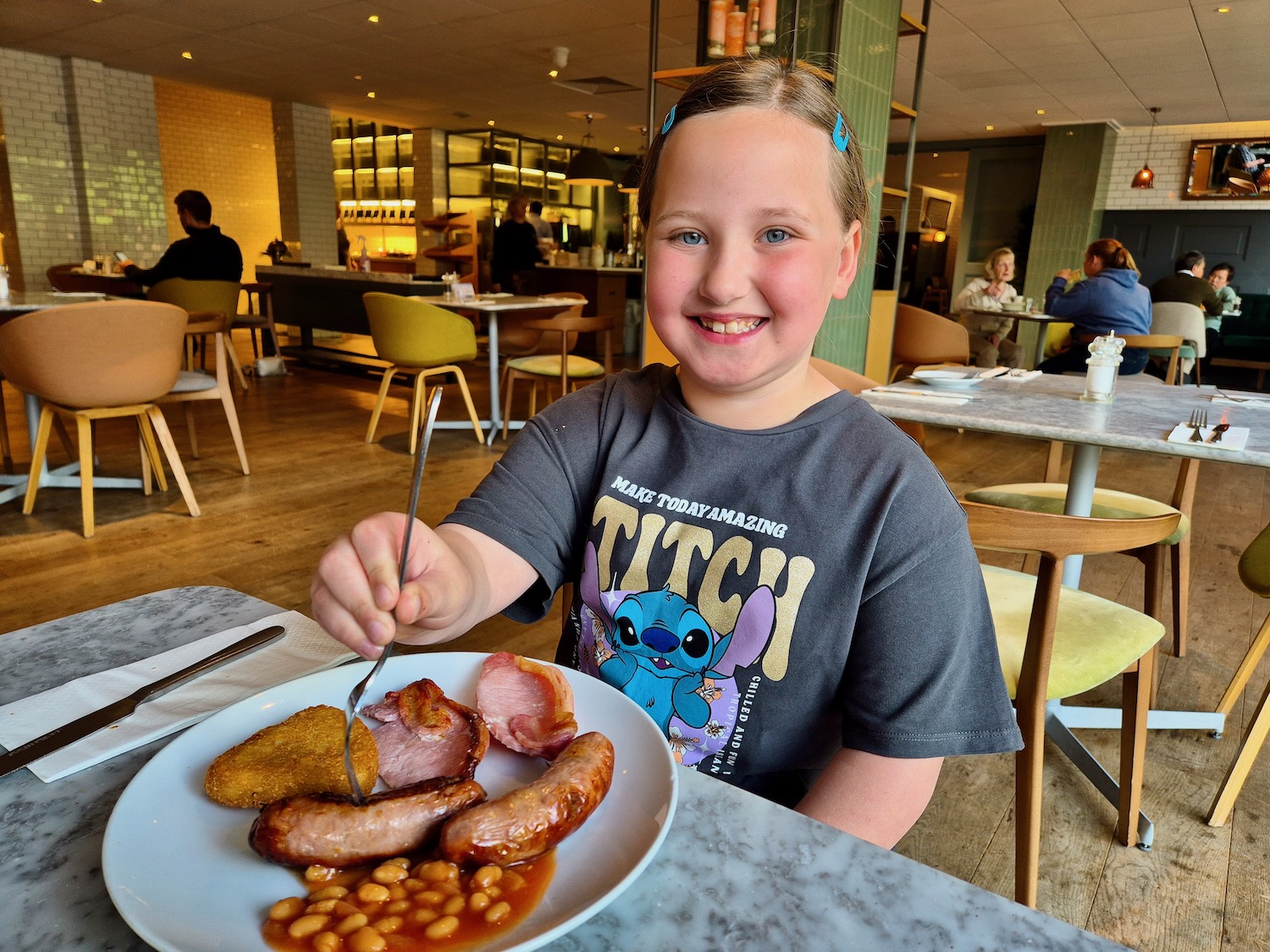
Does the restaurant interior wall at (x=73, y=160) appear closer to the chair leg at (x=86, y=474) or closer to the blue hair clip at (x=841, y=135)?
the chair leg at (x=86, y=474)

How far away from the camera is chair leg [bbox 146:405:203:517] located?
319 cm

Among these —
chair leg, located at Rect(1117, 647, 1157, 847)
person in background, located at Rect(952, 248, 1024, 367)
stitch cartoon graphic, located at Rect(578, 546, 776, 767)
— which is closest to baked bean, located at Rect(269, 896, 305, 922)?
stitch cartoon graphic, located at Rect(578, 546, 776, 767)

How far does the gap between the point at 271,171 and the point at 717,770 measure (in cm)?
1467

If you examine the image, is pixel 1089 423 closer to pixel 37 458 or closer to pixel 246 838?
pixel 246 838

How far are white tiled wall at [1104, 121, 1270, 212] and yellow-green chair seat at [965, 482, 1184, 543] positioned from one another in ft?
31.9

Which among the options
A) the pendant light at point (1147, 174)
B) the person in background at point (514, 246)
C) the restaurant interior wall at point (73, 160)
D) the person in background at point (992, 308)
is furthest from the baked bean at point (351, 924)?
the pendant light at point (1147, 174)

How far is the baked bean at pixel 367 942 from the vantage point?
37 centimetres

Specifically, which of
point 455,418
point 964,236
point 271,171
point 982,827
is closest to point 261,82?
point 271,171

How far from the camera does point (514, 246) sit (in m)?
7.92

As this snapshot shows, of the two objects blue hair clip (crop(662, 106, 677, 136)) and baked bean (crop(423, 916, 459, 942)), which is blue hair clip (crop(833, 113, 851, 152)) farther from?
baked bean (crop(423, 916, 459, 942))

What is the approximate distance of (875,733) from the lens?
69cm

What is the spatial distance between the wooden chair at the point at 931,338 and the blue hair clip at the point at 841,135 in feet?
13.4

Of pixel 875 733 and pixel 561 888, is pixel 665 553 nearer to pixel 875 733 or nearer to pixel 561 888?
pixel 875 733

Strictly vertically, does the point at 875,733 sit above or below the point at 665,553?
below
